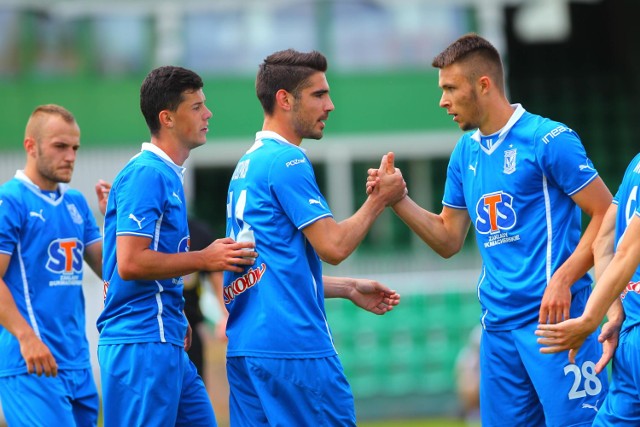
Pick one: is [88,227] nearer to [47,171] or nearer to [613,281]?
[47,171]

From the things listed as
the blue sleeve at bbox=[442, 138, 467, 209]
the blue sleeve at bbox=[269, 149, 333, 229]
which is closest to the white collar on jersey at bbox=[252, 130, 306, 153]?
the blue sleeve at bbox=[269, 149, 333, 229]

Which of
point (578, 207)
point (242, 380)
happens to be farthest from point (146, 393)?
point (578, 207)

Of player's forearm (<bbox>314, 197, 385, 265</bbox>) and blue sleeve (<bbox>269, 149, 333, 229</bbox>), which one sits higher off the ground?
blue sleeve (<bbox>269, 149, 333, 229</bbox>)

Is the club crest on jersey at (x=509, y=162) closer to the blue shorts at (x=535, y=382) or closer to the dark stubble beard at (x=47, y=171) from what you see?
the blue shorts at (x=535, y=382)

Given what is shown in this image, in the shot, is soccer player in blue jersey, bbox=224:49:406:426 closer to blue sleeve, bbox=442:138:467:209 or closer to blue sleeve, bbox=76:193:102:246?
blue sleeve, bbox=442:138:467:209

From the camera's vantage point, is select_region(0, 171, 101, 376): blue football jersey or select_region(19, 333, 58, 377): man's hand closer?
select_region(19, 333, 58, 377): man's hand

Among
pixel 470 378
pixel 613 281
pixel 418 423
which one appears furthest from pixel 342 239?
pixel 470 378

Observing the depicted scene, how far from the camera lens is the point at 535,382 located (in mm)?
5918

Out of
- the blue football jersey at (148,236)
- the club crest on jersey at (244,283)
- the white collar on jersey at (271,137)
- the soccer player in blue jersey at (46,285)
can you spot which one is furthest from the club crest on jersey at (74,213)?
the white collar on jersey at (271,137)

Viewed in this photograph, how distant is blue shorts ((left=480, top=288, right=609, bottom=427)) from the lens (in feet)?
19.2

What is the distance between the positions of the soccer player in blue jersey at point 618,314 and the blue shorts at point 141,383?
1.87 meters

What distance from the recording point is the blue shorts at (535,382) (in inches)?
230

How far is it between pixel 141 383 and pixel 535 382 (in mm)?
1977

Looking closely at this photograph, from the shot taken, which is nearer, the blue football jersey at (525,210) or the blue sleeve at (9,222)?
the blue football jersey at (525,210)
